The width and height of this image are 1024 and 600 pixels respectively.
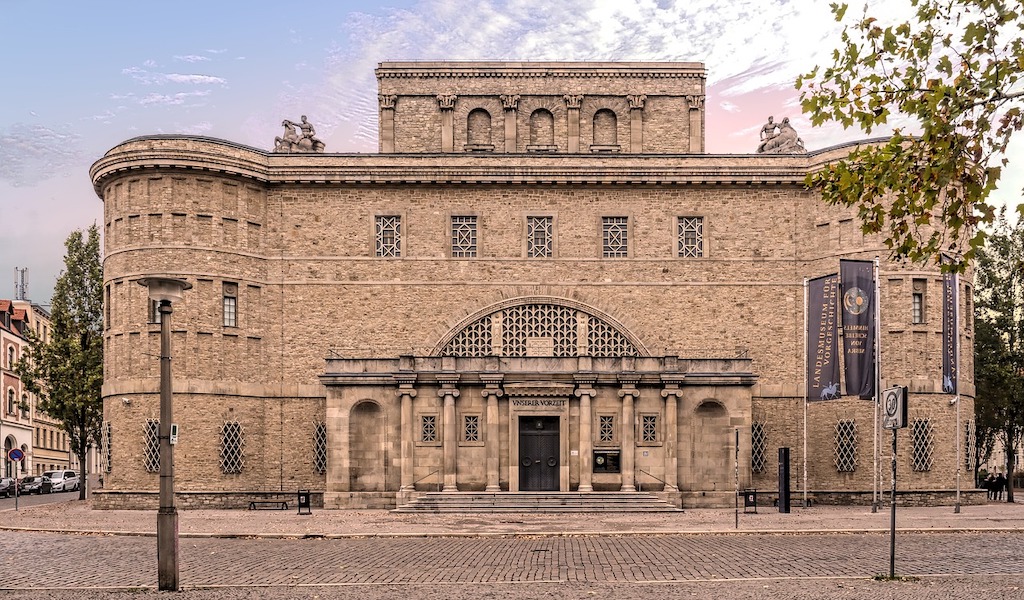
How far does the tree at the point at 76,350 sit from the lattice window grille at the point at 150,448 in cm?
912

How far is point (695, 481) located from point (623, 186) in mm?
12305

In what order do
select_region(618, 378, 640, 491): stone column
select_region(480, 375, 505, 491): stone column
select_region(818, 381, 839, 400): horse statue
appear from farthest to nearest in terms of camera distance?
select_region(480, 375, 505, 491): stone column < select_region(618, 378, 640, 491): stone column < select_region(818, 381, 839, 400): horse statue

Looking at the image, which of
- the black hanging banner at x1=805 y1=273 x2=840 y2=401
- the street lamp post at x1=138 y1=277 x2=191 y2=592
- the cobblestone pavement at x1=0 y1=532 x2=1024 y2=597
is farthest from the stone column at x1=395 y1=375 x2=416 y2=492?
the street lamp post at x1=138 y1=277 x2=191 y2=592

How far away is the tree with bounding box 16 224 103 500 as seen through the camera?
5078 centimetres

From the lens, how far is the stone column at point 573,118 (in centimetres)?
5019

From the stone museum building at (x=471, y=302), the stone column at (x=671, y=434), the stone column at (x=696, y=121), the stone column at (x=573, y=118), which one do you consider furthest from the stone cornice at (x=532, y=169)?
the stone column at (x=671, y=434)

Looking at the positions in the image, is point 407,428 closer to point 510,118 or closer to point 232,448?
point 232,448

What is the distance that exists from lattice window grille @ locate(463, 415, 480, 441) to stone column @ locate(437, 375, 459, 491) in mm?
334

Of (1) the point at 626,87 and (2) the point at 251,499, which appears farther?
(1) the point at 626,87

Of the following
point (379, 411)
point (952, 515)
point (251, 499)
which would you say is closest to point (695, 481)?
point (952, 515)

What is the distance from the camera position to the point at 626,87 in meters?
50.6

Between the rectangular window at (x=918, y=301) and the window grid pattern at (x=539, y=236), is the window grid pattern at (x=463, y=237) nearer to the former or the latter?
the window grid pattern at (x=539, y=236)

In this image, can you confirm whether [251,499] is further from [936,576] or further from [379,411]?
[936,576]

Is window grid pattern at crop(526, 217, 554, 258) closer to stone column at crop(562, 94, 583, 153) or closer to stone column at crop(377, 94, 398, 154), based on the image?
stone column at crop(562, 94, 583, 153)
